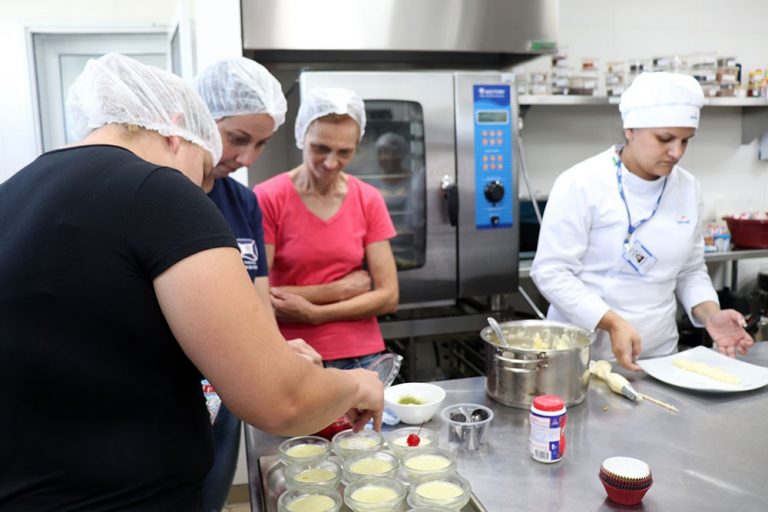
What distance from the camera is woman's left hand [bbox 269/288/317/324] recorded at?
1881mm

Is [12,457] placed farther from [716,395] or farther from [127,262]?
[716,395]

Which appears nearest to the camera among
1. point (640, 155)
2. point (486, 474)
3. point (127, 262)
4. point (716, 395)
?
point (127, 262)

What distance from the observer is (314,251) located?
1.96m

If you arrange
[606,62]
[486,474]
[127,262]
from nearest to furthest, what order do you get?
[127,262]
[486,474]
[606,62]

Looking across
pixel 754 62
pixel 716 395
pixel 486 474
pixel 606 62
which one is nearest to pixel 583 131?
pixel 606 62

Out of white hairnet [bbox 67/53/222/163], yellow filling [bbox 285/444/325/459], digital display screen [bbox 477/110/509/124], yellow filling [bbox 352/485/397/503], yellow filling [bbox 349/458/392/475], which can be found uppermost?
digital display screen [bbox 477/110/509/124]

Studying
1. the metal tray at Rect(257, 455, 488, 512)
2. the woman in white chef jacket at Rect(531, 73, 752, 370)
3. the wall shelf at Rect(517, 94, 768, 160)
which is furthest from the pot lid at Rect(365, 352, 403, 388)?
the wall shelf at Rect(517, 94, 768, 160)

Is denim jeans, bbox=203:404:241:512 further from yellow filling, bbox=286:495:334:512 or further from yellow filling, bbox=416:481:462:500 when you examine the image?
yellow filling, bbox=416:481:462:500

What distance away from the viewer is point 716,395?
1.53 metres

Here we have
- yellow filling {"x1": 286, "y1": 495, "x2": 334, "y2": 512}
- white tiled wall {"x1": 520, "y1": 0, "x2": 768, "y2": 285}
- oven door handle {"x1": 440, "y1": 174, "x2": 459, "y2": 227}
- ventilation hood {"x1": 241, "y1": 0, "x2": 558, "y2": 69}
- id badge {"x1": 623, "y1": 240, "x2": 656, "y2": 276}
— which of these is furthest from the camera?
white tiled wall {"x1": 520, "y1": 0, "x2": 768, "y2": 285}

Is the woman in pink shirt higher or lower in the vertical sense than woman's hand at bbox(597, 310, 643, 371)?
higher

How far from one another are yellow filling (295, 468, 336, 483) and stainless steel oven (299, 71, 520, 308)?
167 centimetres

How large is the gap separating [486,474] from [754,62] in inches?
146

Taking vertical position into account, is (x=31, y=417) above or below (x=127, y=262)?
below
